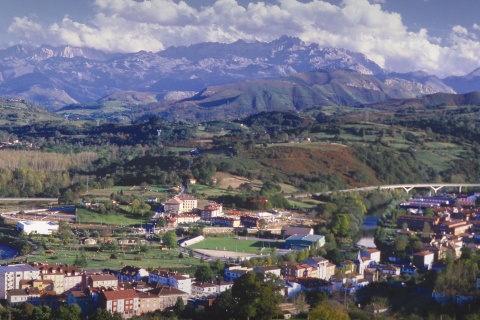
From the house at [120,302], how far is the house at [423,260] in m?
12.7

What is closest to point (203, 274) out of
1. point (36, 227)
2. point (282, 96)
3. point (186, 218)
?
point (36, 227)

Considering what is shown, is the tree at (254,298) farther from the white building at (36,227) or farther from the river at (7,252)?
the white building at (36,227)

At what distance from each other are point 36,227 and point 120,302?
48.4ft

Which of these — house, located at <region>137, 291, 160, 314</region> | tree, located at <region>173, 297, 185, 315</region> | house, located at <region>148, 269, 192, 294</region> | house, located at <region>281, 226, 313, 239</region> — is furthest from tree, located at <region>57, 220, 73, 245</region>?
tree, located at <region>173, 297, 185, 315</region>

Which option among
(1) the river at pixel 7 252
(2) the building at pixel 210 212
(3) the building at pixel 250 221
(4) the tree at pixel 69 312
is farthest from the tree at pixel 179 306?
(2) the building at pixel 210 212

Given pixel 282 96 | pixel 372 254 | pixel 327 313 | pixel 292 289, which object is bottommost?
pixel 292 289

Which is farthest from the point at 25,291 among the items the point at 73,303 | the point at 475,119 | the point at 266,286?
the point at 475,119

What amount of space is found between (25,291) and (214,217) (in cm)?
1737

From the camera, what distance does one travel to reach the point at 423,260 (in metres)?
31.7

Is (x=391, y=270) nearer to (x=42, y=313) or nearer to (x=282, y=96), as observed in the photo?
(x=42, y=313)

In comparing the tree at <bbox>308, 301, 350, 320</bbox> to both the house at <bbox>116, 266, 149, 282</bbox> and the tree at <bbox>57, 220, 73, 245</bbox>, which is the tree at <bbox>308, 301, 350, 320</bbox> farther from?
the tree at <bbox>57, 220, 73, 245</bbox>

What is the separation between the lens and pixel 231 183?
51.1 metres

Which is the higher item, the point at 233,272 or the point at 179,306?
the point at 233,272

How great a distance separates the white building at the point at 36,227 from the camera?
36.9 m
